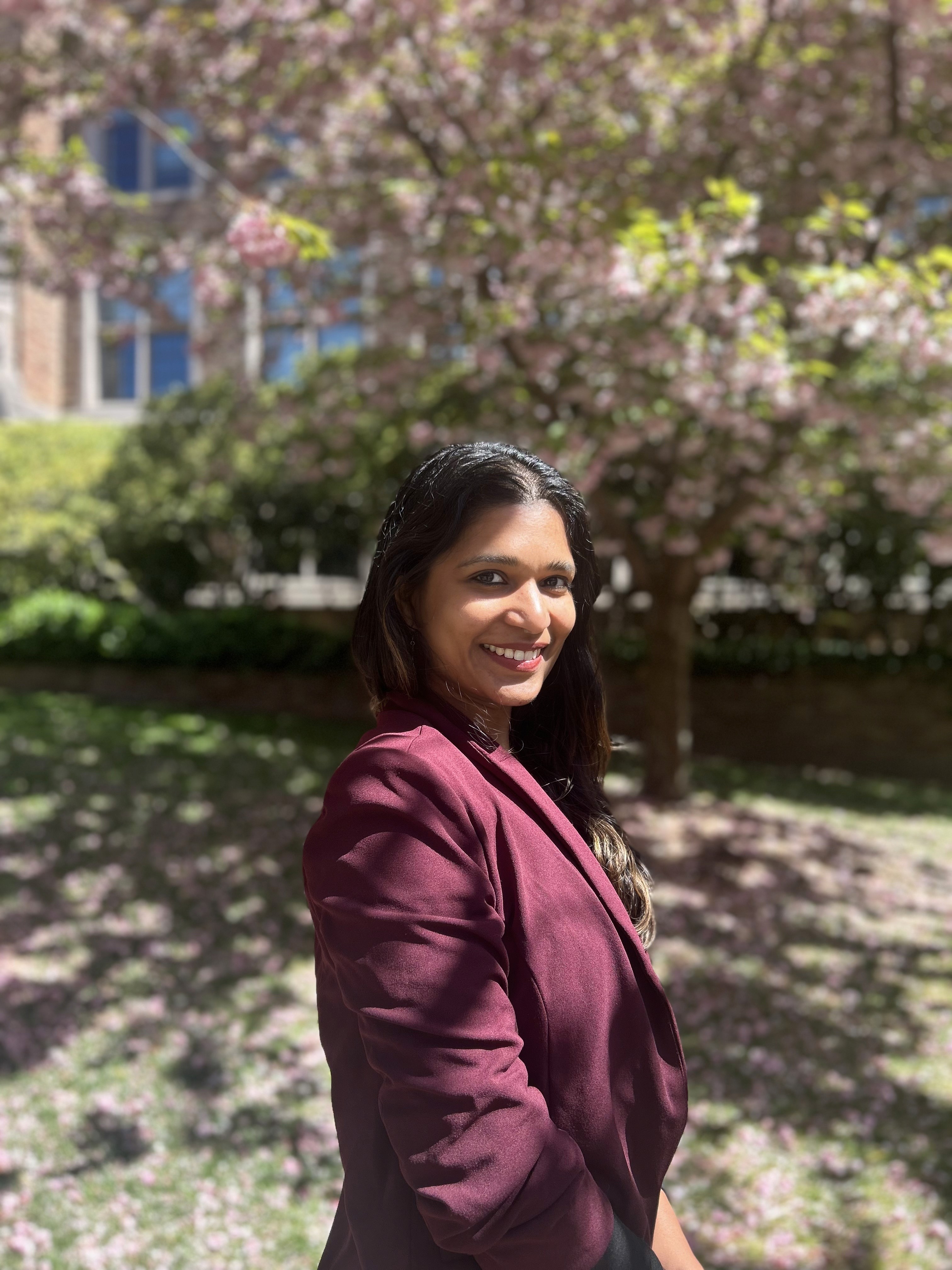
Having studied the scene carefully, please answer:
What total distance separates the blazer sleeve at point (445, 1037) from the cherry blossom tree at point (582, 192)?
13.5 ft

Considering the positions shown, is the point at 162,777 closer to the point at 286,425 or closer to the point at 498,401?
the point at 286,425

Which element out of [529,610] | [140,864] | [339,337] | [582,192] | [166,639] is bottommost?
[166,639]

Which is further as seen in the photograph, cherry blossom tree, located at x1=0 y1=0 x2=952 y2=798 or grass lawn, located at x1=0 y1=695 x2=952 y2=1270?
cherry blossom tree, located at x1=0 y1=0 x2=952 y2=798

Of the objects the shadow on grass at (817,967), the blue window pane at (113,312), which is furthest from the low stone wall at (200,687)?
the blue window pane at (113,312)

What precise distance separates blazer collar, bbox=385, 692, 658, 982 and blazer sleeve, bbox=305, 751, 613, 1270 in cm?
15

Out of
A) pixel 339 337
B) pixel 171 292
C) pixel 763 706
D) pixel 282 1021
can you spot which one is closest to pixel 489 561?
pixel 282 1021

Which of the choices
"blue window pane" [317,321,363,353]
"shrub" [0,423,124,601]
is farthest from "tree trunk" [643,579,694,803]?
"blue window pane" [317,321,363,353]

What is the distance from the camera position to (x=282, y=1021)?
4.92 m

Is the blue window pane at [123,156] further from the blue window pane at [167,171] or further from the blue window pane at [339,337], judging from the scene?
the blue window pane at [339,337]

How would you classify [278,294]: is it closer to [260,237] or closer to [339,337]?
[260,237]

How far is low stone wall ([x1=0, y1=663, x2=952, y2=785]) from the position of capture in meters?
10.8

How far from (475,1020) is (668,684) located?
24.9ft

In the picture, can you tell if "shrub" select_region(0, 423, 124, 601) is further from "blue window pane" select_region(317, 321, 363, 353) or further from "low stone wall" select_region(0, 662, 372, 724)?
"blue window pane" select_region(317, 321, 363, 353)

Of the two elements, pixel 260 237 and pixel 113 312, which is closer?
pixel 260 237
